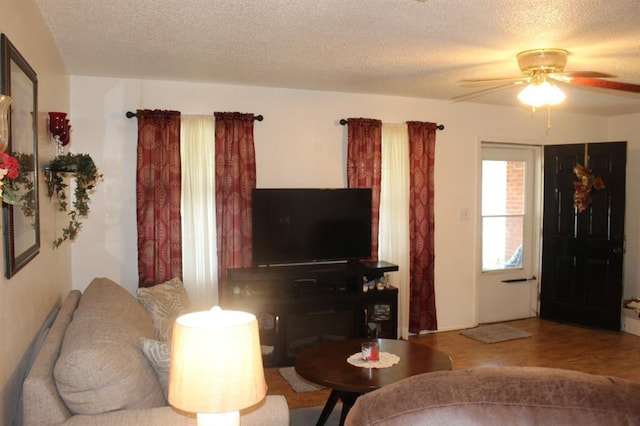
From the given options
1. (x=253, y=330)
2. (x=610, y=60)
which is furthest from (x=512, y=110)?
(x=253, y=330)

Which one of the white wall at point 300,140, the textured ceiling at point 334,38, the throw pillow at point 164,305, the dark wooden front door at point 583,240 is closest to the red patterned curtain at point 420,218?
the white wall at point 300,140

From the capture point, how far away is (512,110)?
19.5ft

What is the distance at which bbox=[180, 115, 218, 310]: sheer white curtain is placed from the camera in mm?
4562

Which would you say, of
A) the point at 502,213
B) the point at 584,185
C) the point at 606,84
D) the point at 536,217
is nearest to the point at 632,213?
the point at 584,185

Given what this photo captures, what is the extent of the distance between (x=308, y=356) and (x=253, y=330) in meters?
1.83

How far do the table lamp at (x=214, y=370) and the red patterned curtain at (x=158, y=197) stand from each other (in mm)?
2971

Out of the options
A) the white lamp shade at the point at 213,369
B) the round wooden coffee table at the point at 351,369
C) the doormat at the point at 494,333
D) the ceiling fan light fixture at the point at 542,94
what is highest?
the ceiling fan light fixture at the point at 542,94

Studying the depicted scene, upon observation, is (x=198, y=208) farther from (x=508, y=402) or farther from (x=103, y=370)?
(x=508, y=402)

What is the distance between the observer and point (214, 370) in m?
1.54

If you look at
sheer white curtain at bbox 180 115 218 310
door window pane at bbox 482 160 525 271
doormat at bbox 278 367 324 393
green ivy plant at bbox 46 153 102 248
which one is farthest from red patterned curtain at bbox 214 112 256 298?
door window pane at bbox 482 160 525 271

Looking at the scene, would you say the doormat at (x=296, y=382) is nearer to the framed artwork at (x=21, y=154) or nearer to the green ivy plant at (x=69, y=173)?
the green ivy plant at (x=69, y=173)

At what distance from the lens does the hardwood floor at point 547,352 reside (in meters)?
4.45

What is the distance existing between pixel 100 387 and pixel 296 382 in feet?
A: 7.84

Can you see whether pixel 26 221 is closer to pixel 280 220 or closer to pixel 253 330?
pixel 253 330
